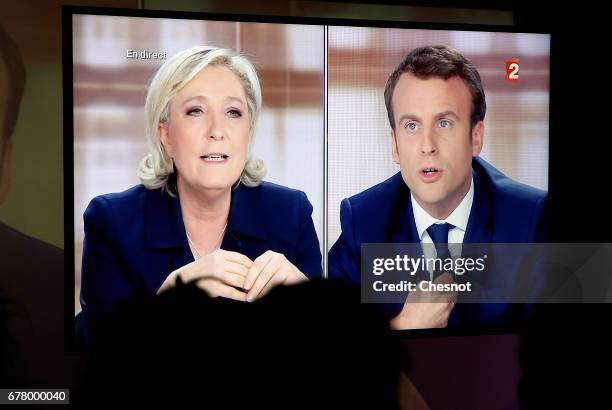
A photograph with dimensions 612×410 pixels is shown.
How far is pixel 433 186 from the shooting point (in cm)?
337

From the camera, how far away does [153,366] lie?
0.77m

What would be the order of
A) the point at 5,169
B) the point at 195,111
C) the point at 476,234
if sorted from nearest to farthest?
the point at 195,111, the point at 5,169, the point at 476,234

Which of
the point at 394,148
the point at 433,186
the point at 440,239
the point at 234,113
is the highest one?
the point at 234,113

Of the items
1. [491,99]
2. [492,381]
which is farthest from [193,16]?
[492,381]

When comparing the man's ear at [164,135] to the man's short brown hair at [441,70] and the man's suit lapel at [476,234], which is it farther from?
the man's suit lapel at [476,234]

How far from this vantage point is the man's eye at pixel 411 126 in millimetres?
3305

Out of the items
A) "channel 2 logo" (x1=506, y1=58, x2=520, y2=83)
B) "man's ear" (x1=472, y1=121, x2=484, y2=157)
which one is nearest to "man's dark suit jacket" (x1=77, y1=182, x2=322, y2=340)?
"man's ear" (x1=472, y1=121, x2=484, y2=157)

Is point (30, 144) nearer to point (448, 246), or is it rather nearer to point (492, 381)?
point (448, 246)

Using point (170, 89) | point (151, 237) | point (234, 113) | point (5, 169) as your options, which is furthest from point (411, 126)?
point (5, 169)

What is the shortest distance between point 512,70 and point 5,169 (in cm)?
236

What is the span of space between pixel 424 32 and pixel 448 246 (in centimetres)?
98

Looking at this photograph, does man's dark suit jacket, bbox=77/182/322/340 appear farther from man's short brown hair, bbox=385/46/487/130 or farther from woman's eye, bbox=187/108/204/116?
man's short brown hair, bbox=385/46/487/130

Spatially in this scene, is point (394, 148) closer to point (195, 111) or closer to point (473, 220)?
point (473, 220)

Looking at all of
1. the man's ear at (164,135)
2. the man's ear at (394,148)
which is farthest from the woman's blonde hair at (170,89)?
the man's ear at (394,148)
